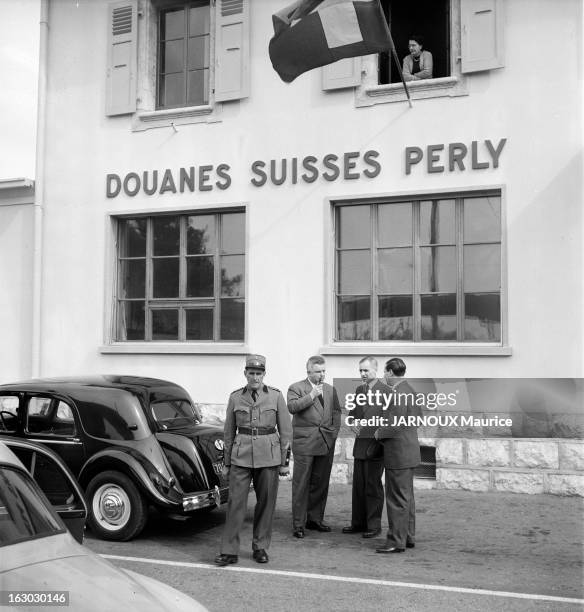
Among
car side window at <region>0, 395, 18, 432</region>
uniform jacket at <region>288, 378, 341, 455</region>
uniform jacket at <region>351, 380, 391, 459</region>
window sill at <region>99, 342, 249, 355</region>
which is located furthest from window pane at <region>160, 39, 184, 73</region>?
uniform jacket at <region>351, 380, 391, 459</region>

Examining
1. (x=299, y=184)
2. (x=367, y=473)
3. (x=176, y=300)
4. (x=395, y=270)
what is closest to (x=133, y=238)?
(x=176, y=300)

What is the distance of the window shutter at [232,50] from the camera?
38.6 ft

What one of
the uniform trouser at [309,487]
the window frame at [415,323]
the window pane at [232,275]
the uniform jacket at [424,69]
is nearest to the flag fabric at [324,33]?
the uniform jacket at [424,69]

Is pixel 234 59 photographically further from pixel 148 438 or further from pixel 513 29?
pixel 148 438

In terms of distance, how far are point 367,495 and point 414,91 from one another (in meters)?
5.79

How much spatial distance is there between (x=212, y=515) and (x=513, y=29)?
735 cm

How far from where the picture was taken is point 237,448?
701 cm

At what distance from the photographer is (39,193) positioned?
508 inches

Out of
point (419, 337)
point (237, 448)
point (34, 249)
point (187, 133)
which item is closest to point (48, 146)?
point (34, 249)

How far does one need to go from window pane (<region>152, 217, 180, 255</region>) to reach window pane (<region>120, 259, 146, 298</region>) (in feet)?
1.19

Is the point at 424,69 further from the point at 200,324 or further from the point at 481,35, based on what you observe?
the point at 200,324

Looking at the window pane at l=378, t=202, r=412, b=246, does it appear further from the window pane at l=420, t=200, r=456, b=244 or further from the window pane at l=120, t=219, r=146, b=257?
the window pane at l=120, t=219, r=146, b=257

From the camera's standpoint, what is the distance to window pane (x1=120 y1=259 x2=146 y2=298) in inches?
492

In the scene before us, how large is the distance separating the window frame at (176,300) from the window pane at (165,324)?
90 millimetres
